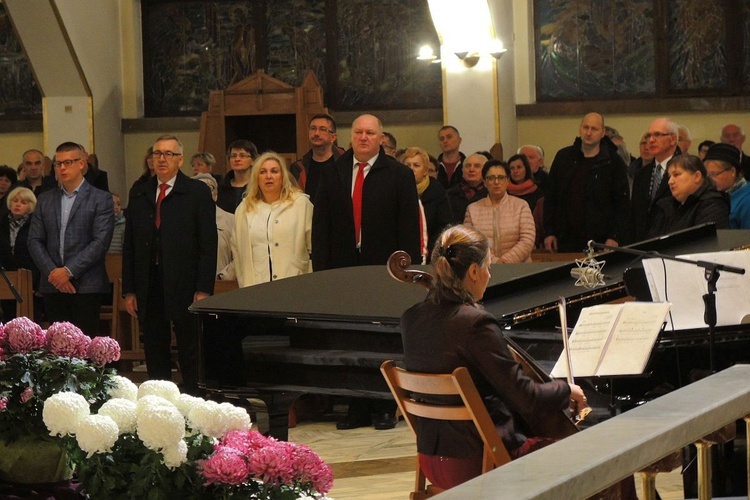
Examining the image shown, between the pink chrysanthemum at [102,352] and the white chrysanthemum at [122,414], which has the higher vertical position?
the pink chrysanthemum at [102,352]

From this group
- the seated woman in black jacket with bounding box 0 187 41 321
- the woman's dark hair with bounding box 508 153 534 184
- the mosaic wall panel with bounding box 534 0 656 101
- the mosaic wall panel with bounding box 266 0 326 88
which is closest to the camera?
the seated woman in black jacket with bounding box 0 187 41 321

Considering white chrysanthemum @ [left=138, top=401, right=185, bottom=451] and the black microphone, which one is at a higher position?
the black microphone

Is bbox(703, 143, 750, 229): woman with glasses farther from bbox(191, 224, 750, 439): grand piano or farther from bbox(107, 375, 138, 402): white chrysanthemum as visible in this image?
bbox(107, 375, 138, 402): white chrysanthemum

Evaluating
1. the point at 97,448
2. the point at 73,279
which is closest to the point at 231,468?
the point at 97,448

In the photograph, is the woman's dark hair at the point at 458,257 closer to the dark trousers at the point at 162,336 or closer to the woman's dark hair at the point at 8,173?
the dark trousers at the point at 162,336

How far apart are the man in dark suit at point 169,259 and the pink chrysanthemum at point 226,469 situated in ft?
14.5

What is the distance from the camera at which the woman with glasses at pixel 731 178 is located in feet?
21.2

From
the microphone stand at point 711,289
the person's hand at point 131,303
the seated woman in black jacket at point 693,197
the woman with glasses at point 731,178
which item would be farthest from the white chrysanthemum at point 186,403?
the woman with glasses at point 731,178

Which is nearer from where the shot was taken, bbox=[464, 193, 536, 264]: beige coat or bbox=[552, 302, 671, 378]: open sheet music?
bbox=[552, 302, 671, 378]: open sheet music

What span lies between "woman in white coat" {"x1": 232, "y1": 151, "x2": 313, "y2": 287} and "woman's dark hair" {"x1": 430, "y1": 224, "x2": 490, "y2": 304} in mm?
2975

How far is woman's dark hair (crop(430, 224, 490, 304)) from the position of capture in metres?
3.42

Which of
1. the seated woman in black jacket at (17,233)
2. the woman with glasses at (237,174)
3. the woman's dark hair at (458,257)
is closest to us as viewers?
the woman's dark hair at (458,257)

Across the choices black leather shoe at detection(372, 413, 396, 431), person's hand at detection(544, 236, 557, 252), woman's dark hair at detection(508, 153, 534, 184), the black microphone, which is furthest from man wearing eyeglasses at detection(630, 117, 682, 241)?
the black microphone

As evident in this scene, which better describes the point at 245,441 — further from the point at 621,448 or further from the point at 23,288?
the point at 23,288
